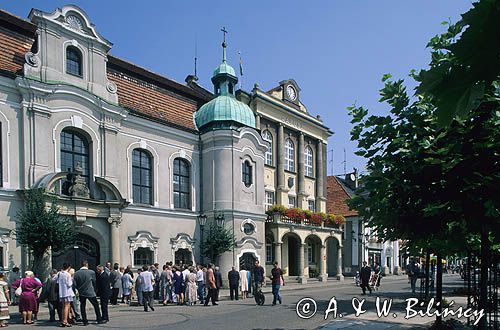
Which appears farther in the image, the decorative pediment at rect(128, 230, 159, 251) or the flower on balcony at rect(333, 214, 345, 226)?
the flower on balcony at rect(333, 214, 345, 226)

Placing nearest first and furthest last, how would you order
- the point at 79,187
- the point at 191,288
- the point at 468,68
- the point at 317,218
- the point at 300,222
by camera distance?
the point at 468,68
the point at 191,288
the point at 79,187
the point at 300,222
the point at 317,218

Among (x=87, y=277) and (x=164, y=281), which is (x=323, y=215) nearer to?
(x=164, y=281)

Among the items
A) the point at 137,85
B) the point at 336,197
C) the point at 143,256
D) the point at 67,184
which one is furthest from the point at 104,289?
the point at 336,197

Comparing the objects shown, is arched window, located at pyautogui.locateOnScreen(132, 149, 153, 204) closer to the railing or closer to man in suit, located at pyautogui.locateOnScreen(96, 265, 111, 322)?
the railing

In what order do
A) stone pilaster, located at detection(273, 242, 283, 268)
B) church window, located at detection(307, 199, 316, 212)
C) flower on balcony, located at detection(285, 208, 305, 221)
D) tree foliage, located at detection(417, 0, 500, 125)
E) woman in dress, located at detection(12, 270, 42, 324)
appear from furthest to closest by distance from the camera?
church window, located at detection(307, 199, 316, 212), flower on balcony, located at detection(285, 208, 305, 221), stone pilaster, located at detection(273, 242, 283, 268), woman in dress, located at detection(12, 270, 42, 324), tree foliage, located at detection(417, 0, 500, 125)

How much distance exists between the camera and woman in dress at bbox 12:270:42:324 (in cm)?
1302

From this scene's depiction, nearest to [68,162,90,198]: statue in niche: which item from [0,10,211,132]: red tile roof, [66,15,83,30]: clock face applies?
[0,10,211,132]: red tile roof

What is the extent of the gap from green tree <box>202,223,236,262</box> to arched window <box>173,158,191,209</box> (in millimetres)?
2489

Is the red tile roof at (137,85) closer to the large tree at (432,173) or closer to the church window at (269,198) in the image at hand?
the church window at (269,198)

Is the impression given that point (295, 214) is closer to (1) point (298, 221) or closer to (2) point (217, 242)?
(1) point (298, 221)

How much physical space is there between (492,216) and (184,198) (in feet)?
69.6

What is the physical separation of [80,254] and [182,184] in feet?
24.6

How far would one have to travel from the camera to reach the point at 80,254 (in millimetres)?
20594

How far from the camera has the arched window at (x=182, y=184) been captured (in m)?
26.1
